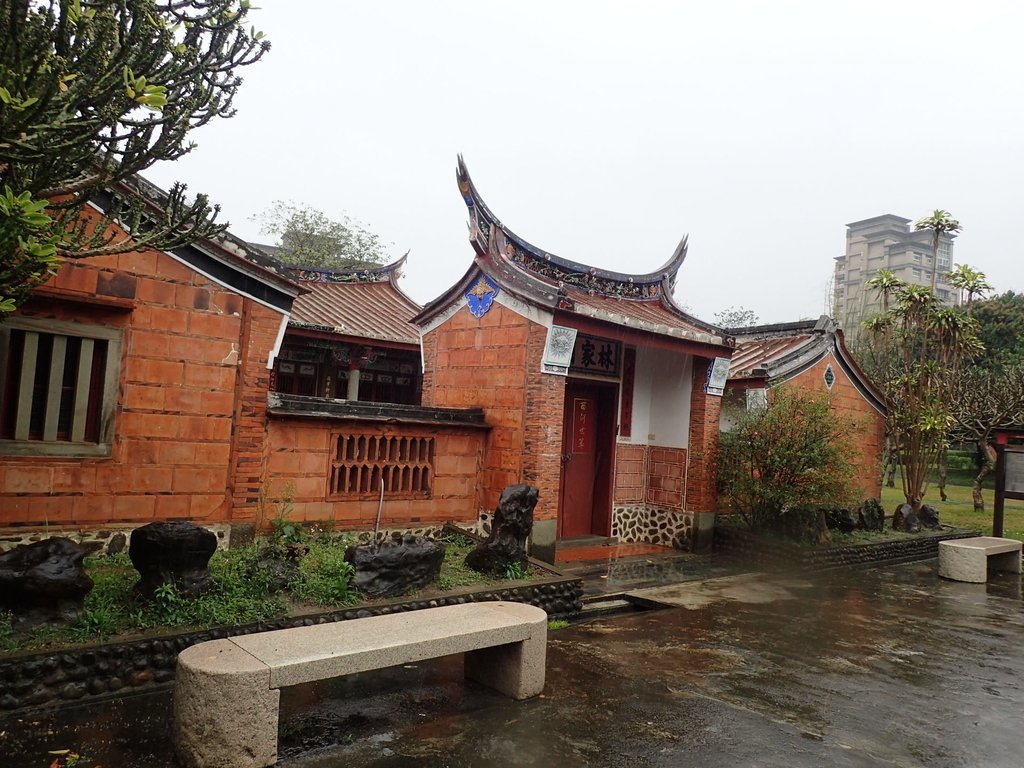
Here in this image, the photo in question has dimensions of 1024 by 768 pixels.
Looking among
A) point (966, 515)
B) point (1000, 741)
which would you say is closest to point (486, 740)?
point (1000, 741)

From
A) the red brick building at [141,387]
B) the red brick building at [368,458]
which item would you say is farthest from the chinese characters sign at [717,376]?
the red brick building at [141,387]

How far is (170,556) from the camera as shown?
4883 millimetres

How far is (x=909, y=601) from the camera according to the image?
8.34 m

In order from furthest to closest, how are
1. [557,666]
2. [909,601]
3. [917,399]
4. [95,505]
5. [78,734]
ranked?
[917,399]
[909,601]
[95,505]
[557,666]
[78,734]

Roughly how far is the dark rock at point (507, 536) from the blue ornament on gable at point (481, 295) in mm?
2946

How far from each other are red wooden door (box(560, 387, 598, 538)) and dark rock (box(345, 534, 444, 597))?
14.3 ft

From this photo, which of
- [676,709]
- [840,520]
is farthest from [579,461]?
[676,709]

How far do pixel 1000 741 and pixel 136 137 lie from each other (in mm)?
6456

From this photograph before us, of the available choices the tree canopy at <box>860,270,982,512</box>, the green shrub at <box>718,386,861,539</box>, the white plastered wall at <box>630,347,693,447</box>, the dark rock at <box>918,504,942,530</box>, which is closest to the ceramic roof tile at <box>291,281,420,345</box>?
the white plastered wall at <box>630,347,693,447</box>

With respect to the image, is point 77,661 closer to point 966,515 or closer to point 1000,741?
point 1000,741

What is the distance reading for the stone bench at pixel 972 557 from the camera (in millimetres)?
9681

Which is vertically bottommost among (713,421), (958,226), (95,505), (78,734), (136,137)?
(78,734)

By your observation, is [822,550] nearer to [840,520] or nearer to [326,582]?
[840,520]

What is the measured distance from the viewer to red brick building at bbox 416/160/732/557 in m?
8.30
